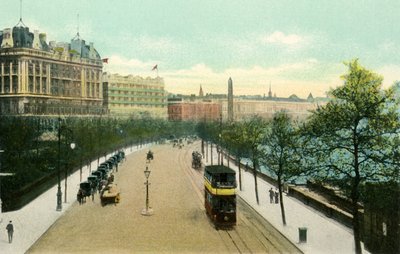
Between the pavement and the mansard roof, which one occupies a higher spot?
the mansard roof

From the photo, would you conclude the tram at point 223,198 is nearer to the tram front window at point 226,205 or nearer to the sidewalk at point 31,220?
the tram front window at point 226,205

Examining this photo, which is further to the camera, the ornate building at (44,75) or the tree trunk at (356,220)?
the ornate building at (44,75)

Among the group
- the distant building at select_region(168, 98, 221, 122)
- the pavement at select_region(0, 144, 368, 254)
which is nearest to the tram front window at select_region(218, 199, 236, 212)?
the pavement at select_region(0, 144, 368, 254)

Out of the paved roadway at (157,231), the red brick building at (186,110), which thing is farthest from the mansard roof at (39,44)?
the red brick building at (186,110)

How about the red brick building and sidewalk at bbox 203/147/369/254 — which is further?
the red brick building

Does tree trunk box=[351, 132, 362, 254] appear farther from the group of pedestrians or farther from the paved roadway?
the group of pedestrians

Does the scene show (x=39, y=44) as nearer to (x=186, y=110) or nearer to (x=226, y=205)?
(x=226, y=205)

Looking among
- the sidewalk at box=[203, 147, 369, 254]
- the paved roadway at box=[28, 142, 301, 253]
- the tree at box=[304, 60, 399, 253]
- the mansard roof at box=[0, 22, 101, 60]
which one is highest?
the mansard roof at box=[0, 22, 101, 60]
